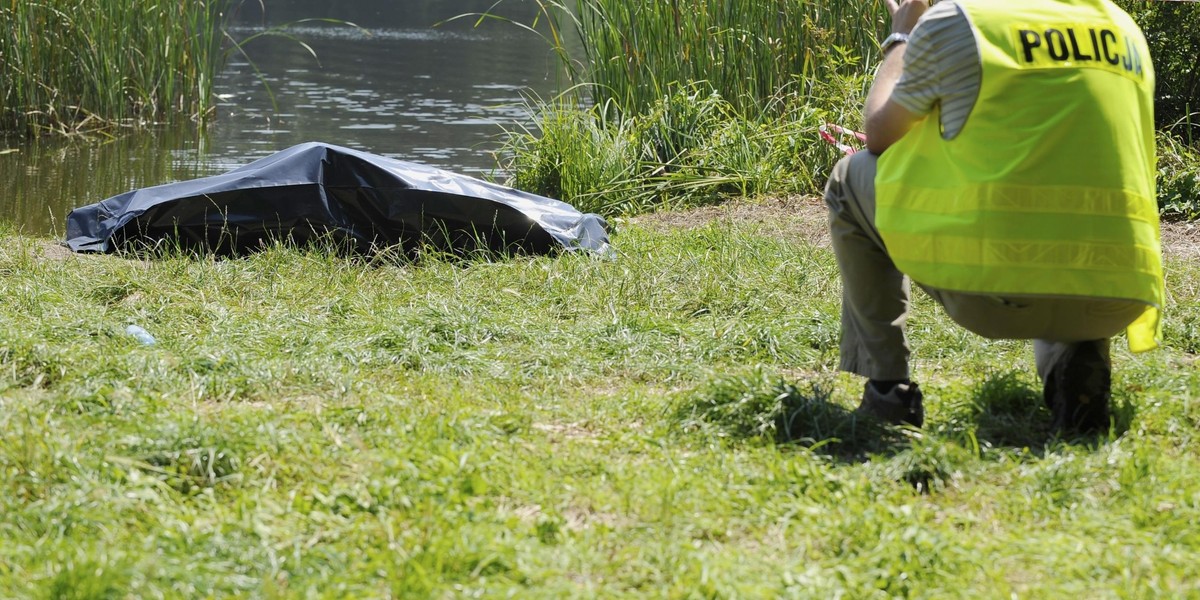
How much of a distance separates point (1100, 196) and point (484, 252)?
3299 millimetres

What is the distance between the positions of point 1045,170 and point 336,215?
146 inches

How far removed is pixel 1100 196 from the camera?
8.93ft

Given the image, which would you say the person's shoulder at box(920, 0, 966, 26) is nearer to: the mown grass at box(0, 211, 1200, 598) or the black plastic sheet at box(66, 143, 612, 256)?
the mown grass at box(0, 211, 1200, 598)

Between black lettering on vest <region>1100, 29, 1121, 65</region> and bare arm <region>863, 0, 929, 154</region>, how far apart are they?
409 mm

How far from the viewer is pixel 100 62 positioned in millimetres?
10414

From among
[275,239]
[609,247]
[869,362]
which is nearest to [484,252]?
[609,247]

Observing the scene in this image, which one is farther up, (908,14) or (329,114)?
(908,14)

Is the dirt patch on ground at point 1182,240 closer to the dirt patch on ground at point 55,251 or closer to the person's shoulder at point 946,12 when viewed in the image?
the person's shoulder at point 946,12

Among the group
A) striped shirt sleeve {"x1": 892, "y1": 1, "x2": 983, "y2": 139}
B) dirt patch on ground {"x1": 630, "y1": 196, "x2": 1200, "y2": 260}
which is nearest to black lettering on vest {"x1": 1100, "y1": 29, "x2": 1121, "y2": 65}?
striped shirt sleeve {"x1": 892, "y1": 1, "x2": 983, "y2": 139}

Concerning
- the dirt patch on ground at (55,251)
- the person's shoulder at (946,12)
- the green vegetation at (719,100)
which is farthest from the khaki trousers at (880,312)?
the green vegetation at (719,100)

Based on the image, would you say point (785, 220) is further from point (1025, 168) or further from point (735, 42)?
point (1025, 168)

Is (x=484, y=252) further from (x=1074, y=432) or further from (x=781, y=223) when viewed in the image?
(x=1074, y=432)

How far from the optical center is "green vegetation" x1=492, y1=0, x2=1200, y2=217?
291 inches

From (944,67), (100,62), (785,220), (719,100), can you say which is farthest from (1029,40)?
(100,62)
